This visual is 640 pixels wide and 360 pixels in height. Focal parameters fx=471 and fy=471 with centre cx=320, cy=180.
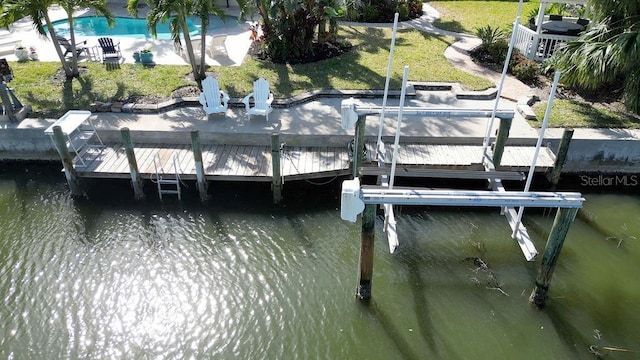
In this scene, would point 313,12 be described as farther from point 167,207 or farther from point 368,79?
point 167,207

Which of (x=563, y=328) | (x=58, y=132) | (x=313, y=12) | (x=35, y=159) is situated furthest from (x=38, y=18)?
(x=563, y=328)

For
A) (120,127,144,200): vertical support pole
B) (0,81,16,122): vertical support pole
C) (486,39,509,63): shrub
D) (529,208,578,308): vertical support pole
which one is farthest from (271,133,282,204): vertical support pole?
(486,39,509,63): shrub

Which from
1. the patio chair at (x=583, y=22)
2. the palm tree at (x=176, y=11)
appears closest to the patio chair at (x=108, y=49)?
the palm tree at (x=176, y=11)

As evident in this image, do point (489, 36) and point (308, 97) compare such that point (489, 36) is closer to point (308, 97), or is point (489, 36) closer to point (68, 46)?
point (308, 97)

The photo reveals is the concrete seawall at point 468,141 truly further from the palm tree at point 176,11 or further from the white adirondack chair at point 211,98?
the palm tree at point 176,11

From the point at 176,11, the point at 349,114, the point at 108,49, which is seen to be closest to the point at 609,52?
the point at 349,114

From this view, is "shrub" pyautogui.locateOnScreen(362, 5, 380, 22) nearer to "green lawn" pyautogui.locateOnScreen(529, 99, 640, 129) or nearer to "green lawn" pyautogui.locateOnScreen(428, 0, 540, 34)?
"green lawn" pyautogui.locateOnScreen(428, 0, 540, 34)
